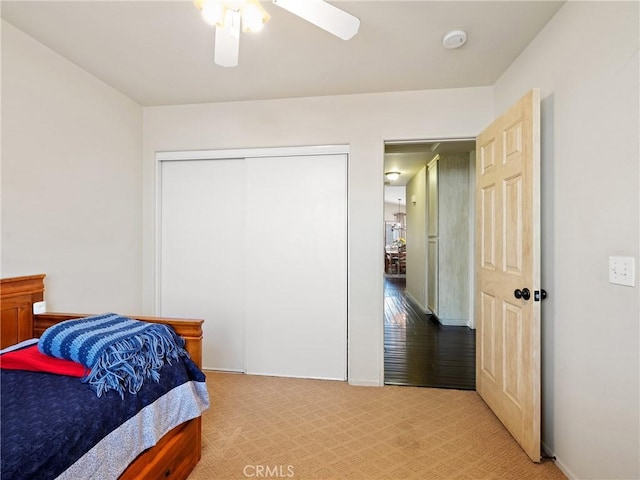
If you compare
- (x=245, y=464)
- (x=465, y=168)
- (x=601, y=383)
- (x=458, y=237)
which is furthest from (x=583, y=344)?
(x=465, y=168)

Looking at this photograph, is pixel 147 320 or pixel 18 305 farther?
pixel 18 305

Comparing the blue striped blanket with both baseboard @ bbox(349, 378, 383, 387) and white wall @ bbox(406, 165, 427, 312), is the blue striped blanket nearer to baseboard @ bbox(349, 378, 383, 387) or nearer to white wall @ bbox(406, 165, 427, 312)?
baseboard @ bbox(349, 378, 383, 387)

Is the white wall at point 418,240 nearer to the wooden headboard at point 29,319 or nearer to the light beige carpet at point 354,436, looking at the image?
the light beige carpet at point 354,436

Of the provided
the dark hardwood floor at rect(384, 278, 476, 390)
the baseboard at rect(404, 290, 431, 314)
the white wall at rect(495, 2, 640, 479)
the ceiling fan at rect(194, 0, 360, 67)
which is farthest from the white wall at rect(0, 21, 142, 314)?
the baseboard at rect(404, 290, 431, 314)

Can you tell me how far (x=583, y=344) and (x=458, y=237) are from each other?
3.06m

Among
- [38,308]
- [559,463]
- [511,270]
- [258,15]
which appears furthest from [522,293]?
[38,308]

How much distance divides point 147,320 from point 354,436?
4.70 feet

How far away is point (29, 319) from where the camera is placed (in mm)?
1895

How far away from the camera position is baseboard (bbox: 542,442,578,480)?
1.57 meters

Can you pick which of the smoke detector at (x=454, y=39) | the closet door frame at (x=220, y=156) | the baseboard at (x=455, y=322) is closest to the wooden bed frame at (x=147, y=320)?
the closet door frame at (x=220, y=156)

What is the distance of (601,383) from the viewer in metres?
1.38

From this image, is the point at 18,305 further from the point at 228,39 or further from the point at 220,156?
the point at 228,39

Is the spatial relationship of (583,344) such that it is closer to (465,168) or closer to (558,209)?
(558,209)

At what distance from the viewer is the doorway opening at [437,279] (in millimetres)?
2939
